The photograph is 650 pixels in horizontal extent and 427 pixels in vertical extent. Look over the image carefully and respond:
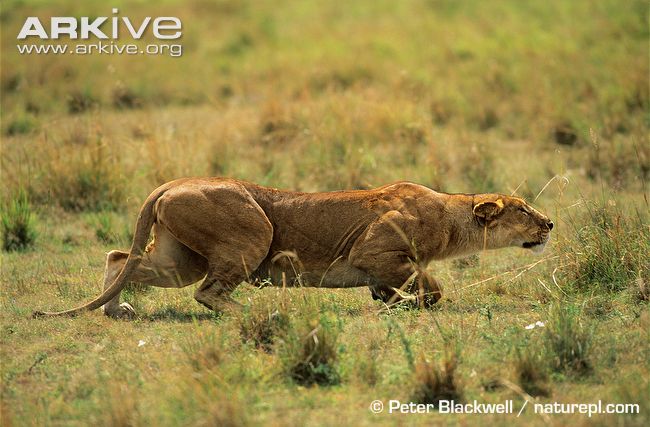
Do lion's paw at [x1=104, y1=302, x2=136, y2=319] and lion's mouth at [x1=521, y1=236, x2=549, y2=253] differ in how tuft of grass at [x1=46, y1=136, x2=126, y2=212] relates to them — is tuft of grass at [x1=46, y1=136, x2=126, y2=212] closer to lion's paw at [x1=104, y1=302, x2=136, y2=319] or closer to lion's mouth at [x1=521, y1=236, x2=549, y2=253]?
lion's paw at [x1=104, y1=302, x2=136, y2=319]

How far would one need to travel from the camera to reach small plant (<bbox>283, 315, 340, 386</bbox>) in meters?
5.97

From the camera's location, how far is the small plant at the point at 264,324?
650 centimetres

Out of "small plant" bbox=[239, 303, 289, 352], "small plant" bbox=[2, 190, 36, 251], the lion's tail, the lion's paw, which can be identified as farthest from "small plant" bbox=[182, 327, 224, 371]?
"small plant" bbox=[2, 190, 36, 251]

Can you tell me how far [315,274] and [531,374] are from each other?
2.45m

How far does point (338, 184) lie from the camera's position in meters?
11.5

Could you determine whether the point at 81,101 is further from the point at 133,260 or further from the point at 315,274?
the point at 315,274

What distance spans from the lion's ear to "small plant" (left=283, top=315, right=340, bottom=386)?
2.27m

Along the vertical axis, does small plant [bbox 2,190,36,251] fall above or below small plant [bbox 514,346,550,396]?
below

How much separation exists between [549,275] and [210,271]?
2648 millimetres

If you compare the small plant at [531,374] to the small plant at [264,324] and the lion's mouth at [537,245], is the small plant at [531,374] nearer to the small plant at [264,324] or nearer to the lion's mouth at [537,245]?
the small plant at [264,324]

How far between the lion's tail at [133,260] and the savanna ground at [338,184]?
0.20 m

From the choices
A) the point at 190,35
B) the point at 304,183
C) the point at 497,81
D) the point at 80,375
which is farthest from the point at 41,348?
the point at 190,35

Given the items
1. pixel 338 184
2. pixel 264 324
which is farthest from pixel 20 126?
pixel 264 324

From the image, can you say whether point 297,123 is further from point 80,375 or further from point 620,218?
point 80,375
